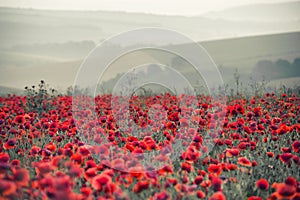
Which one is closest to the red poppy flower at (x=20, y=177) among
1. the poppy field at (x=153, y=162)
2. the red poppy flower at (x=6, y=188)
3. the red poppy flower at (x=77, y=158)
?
the poppy field at (x=153, y=162)

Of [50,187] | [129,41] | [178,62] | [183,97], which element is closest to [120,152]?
[50,187]

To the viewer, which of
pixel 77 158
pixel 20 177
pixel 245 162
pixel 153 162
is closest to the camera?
pixel 20 177


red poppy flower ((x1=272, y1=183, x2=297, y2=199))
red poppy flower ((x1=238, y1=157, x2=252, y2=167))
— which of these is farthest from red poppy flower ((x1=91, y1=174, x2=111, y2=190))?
red poppy flower ((x1=238, y1=157, x2=252, y2=167))

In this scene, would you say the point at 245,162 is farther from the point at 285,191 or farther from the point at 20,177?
the point at 20,177

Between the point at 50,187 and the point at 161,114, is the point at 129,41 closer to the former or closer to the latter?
the point at 161,114

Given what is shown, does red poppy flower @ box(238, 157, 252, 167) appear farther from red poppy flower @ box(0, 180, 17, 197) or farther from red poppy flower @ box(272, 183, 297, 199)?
red poppy flower @ box(0, 180, 17, 197)

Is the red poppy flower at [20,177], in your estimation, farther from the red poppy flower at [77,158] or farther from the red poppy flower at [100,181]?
the red poppy flower at [77,158]

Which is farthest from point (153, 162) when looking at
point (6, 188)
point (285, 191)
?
point (6, 188)

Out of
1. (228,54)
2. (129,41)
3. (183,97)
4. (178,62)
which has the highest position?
(228,54)

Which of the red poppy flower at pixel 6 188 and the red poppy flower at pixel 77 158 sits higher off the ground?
the red poppy flower at pixel 77 158
